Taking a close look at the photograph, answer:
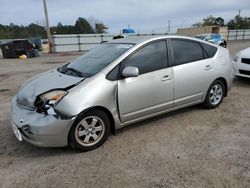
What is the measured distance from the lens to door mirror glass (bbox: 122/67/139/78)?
337cm

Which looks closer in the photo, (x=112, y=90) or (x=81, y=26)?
(x=112, y=90)

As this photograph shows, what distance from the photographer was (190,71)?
166 inches

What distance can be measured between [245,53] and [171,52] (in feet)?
12.3

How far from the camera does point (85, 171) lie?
9.29ft

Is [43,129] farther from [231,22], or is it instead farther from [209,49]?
[231,22]

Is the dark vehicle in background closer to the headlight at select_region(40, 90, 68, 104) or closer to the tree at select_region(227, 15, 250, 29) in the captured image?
the headlight at select_region(40, 90, 68, 104)

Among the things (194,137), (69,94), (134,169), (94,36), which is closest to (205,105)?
(194,137)

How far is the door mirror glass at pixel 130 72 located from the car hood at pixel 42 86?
63 centimetres

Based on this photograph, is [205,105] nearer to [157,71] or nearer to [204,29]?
[157,71]

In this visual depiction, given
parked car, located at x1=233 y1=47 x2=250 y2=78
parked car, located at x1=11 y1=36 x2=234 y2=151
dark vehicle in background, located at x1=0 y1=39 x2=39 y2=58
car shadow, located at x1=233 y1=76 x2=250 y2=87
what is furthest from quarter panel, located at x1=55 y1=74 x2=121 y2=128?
dark vehicle in background, located at x1=0 y1=39 x2=39 y2=58

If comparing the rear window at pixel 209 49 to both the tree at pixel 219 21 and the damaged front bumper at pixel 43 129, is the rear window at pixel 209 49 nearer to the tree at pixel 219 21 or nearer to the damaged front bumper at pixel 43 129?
the damaged front bumper at pixel 43 129

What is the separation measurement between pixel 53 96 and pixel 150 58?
64.1 inches

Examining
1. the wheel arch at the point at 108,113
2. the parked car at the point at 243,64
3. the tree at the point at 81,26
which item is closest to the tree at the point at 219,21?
the tree at the point at 81,26

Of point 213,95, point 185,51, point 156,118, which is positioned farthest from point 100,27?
point 156,118
